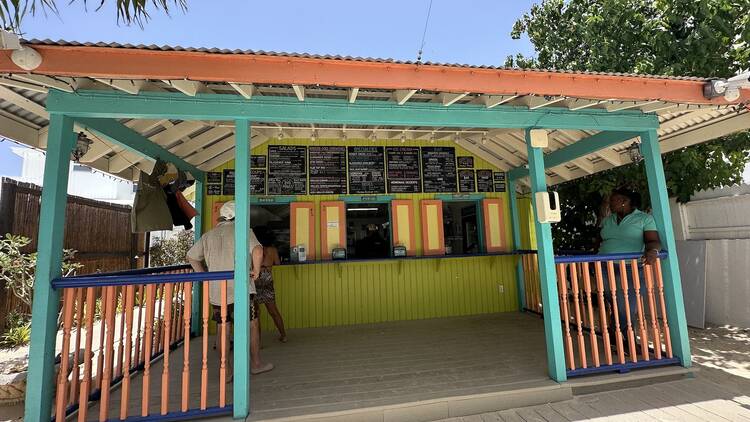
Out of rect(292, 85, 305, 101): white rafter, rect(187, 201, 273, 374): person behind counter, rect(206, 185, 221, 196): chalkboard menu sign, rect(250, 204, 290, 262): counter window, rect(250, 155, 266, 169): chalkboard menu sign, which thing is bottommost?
rect(187, 201, 273, 374): person behind counter

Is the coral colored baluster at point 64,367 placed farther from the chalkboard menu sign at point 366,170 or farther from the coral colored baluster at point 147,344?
the chalkboard menu sign at point 366,170

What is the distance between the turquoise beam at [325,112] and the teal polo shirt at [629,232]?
34.0 inches

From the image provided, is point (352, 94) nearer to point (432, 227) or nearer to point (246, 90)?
point (246, 90)

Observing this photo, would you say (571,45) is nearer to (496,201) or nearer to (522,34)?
(522,34)

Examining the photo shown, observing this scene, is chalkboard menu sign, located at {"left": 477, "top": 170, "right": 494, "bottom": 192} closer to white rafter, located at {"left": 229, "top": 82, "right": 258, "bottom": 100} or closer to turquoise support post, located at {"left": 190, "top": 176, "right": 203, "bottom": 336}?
white rafter, located at {"left": 229, "top": 82, "right": 258, "bottom": 100}

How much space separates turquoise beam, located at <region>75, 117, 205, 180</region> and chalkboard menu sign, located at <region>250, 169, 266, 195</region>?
0.87m

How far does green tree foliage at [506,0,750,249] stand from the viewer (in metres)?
4.70

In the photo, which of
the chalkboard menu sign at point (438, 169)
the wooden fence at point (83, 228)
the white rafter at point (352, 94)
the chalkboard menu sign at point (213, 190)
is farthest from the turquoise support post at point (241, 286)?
the wooden fence at point (83, 228)

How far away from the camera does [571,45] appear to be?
6637 mm

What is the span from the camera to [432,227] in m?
5.14

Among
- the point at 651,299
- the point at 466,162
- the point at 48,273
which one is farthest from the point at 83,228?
the point at 651,299

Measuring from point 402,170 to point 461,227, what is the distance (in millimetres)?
1385

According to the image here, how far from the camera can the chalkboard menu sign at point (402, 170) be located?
5164 mm

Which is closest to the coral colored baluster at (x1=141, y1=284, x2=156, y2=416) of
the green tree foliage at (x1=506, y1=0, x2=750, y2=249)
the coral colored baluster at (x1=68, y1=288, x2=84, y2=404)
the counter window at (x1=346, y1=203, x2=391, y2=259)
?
the coral colored baluster at (x1=68, y1=288, x2=84, y2=404)
